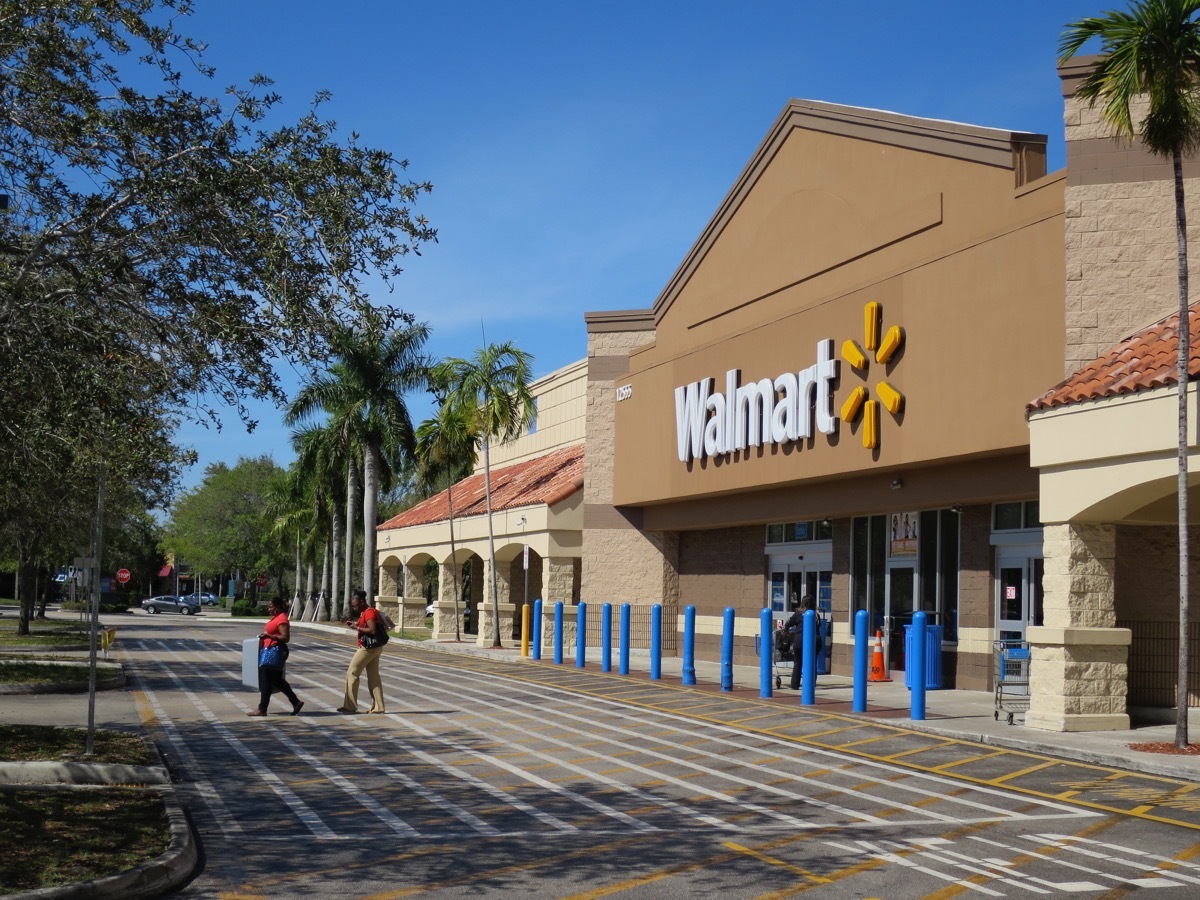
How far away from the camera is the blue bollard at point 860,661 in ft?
58.9

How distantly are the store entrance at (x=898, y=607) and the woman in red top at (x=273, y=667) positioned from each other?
38.0 ft

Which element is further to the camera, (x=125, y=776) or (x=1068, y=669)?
(x=1068, y=669)

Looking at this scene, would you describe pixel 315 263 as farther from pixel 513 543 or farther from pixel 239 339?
pixel 513 543

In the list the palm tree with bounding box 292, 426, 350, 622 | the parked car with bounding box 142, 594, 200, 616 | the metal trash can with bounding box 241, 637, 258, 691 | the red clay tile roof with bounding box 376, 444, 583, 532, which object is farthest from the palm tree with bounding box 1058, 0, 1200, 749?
the parked car with bounding box 142, 594, 200, 616

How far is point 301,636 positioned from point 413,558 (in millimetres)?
4863

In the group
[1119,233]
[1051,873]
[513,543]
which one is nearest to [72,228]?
[1051,873]

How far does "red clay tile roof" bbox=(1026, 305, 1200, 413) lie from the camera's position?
50.2ft

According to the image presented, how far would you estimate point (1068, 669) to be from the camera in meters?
16.0

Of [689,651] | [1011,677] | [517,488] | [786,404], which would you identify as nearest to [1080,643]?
[1011,677]

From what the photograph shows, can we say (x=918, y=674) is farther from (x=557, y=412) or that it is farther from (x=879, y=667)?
(x=557, y=412)

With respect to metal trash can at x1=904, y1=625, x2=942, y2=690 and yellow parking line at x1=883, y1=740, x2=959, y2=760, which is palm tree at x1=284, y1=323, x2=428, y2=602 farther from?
yellow parking line at x1=883, y1=740, x2=959, y2=760

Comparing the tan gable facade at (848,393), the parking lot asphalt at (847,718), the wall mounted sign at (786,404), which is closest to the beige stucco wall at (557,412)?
the tan gable facade at (848,393)

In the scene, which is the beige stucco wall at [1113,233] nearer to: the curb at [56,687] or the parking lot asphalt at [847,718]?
the parking lot asphalt at [847,718]

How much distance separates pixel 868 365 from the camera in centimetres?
2272
